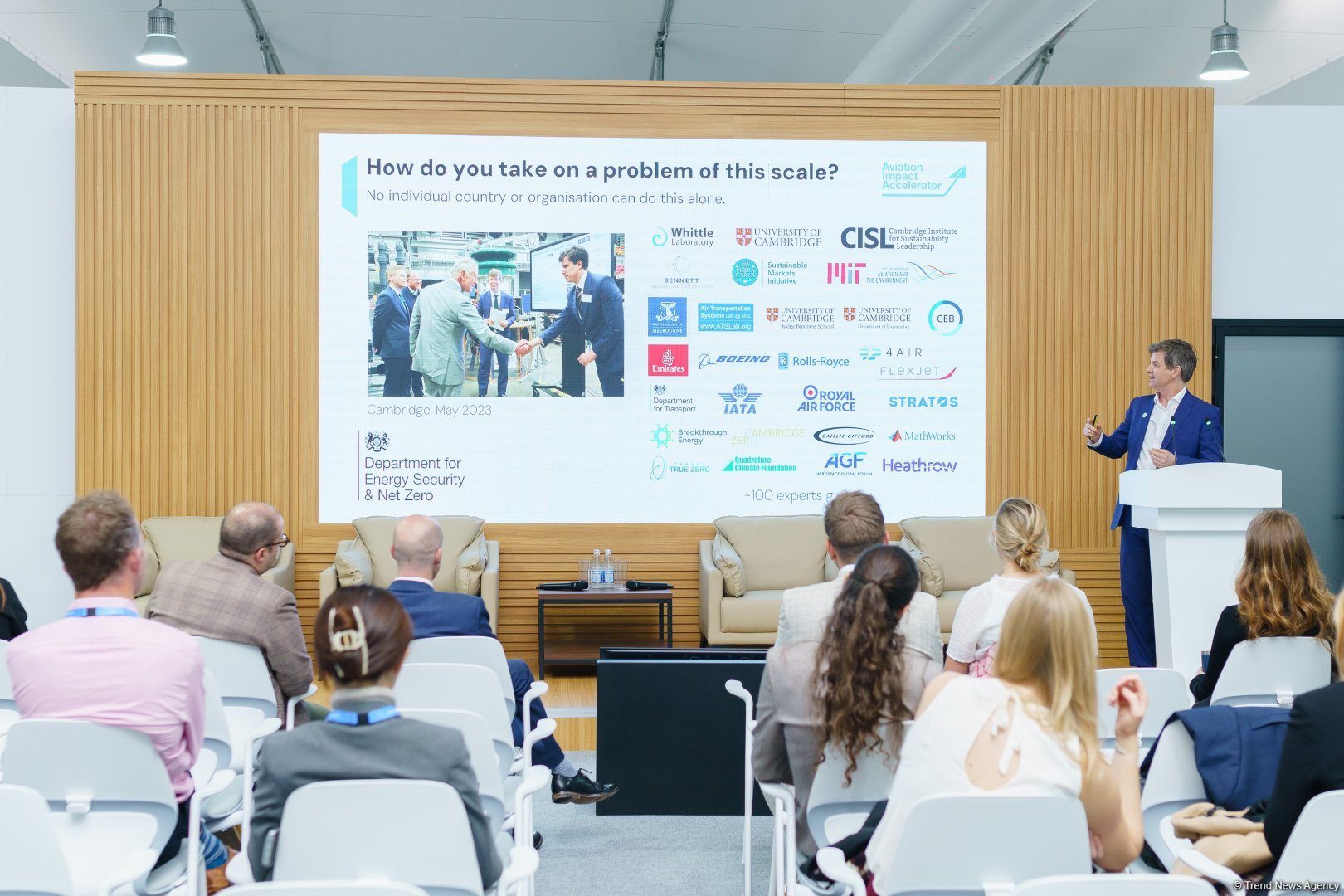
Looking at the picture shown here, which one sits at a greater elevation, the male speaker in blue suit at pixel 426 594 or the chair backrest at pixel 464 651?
the male speaker in blue suit at pixel 426 594

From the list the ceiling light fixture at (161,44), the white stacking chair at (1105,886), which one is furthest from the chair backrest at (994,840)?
the ceiling light fixture at (161,44)

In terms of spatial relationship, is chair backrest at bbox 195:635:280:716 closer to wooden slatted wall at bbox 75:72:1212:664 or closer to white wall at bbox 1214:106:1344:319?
wooden slatted wall at bbox 75:72:1212:664

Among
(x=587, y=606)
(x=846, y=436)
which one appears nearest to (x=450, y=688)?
(x=587, y=606)

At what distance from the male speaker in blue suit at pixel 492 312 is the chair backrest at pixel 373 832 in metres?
5.46

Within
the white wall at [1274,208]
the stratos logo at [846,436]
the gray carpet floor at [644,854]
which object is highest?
the white wall at [1274,208]

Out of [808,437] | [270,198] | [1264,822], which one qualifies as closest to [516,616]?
[808,437]

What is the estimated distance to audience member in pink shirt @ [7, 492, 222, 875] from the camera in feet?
8.02

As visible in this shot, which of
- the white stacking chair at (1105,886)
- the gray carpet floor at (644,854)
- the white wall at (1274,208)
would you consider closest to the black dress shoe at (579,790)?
the gray carpet floor at (644,854)

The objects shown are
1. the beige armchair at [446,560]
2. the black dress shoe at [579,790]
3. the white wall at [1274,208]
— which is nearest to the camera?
the black dress shoe at [579,790]

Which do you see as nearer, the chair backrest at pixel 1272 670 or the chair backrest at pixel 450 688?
the chair backrest at pixel 450 688

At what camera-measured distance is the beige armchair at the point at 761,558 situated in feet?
22.9

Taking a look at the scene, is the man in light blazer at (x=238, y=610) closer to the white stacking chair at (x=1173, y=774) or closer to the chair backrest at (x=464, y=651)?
the chair backrest at (x=464, y=651)

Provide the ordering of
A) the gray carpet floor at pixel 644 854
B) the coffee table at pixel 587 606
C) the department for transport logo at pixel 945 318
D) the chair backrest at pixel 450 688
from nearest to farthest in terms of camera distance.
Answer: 1. the chair backrest at pixel 450 688
2. the gray carpet floor at pixel 644 854
3. the coffee table at pixel 587 606
4. the department for transport logo at pixel 945 318

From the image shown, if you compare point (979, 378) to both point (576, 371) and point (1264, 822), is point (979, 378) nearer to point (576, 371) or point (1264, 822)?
point (576, 371)
